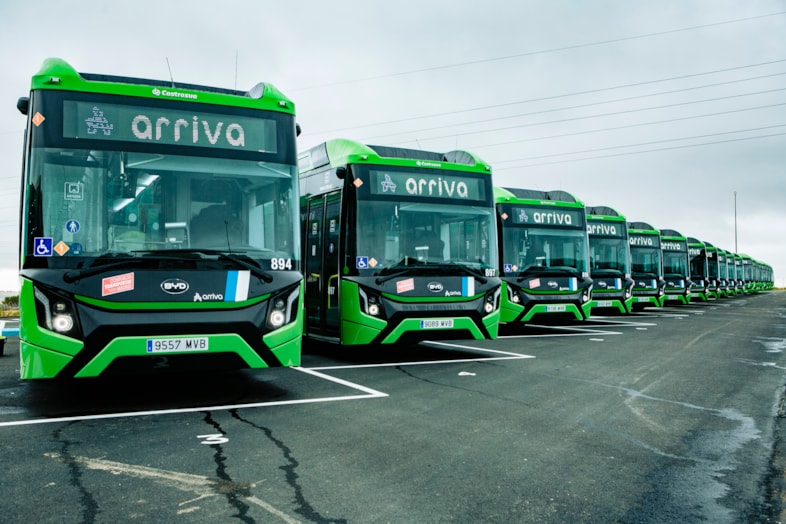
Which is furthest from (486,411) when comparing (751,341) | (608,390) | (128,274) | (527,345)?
(751,341)

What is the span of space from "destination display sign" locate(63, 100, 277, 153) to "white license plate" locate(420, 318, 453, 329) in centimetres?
396

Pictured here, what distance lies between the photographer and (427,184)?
10.4m

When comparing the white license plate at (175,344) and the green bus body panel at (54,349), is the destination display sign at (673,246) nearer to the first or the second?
the white license plate at (175,344)

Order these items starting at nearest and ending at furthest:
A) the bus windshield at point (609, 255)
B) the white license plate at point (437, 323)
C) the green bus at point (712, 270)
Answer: the white license plate at point (437, 323), the bus windshield at point (609, 255), the green bus at point (712, 270)

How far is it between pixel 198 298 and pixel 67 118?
2.08m

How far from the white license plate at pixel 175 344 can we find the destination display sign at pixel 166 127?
1947 mm

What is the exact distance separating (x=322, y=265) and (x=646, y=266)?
17933 millimetres

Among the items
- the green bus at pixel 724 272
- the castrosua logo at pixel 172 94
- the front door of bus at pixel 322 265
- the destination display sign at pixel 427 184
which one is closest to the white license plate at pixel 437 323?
the front door of bus at pixel 322 265

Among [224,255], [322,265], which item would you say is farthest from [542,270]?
[224,255]

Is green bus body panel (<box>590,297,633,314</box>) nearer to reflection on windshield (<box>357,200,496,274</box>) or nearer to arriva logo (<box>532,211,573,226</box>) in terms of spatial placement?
arriva logo (<box>532,211,573,226</box>)

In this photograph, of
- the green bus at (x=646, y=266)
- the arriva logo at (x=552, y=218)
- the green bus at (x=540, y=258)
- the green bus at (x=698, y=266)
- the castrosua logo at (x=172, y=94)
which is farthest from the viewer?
the green bus at (x=698, y=266)

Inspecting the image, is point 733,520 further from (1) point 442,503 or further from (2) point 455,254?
(2) point 455,254

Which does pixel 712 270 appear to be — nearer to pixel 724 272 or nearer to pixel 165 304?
pixel 724 272

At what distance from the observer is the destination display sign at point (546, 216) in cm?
1555
